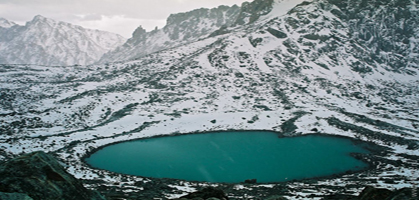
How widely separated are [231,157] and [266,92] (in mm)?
62457

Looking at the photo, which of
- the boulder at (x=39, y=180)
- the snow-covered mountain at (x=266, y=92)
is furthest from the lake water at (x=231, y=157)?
the boulder at (x=39, y=180)

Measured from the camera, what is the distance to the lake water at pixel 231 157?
163 ft

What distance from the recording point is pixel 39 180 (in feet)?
33.5

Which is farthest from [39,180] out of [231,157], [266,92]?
[266,92]

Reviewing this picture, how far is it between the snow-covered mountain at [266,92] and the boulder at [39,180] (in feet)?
96.9

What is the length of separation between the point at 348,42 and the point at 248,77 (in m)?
68.1

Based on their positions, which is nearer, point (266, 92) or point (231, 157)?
point (231, 157)

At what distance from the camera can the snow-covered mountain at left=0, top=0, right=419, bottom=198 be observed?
204 ft

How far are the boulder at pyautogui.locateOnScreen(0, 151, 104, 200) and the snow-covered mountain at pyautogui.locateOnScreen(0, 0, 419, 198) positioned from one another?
29.5 meters

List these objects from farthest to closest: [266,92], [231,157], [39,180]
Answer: [266,92]
[231,157]
[39,180]

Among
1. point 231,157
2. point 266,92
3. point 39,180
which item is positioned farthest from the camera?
point 266,92

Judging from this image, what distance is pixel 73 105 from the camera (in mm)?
88500

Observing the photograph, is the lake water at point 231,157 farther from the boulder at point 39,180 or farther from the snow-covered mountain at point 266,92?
the boulder at point 39,180

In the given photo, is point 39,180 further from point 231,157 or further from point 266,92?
point 266,92
